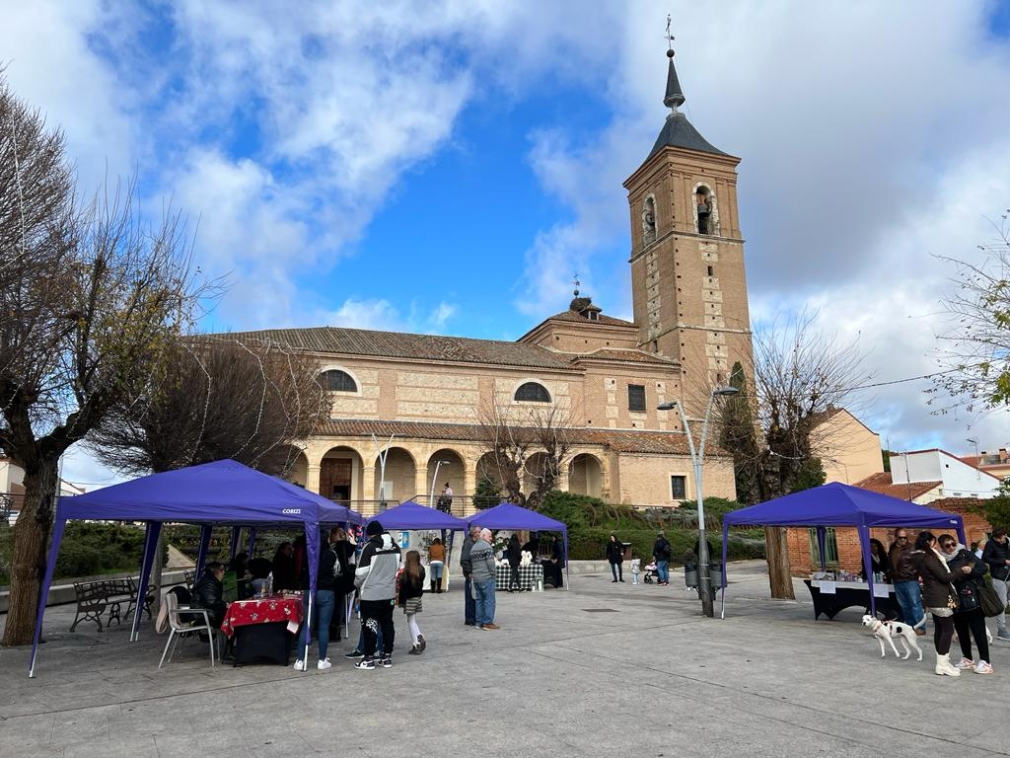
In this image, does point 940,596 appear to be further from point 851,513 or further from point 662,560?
point 662,560

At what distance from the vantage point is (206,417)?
1552cm

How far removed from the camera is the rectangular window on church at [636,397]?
42375 mm

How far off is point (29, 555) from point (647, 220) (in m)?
44.3

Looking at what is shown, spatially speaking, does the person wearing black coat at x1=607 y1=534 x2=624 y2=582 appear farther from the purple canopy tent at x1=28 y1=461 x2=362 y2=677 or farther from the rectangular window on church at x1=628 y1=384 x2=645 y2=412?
the rectangular window on church at x1=628 y1=384 x2=645 y2=412

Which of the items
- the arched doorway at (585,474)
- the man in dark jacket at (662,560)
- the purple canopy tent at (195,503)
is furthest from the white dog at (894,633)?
the arched doorway at (585,474)

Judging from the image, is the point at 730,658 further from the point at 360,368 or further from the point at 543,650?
the point at 360,368

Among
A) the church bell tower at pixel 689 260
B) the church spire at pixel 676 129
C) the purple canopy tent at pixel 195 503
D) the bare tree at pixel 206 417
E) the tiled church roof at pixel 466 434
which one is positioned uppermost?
the church spire at pixel 676 129

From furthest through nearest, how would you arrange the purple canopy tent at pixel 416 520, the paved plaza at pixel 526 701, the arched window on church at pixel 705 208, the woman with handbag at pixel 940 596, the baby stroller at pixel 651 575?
1. the arched window on church at pixel 705 208
2. the baby stroller at pixel 651 575
3. the purple canopy tent at pixel 416 520
4. the woman with handbag at pixel 940 596
5. the paved plaza at pixel 526 701

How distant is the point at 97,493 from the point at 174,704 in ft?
10.2

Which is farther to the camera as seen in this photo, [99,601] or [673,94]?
[673,94]

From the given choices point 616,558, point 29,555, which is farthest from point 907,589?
point 616,558

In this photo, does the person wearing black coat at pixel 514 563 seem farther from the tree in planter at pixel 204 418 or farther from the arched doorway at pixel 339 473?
the arched doorway at pixel 339 473

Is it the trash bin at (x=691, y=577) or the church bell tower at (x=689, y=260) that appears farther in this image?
the church bell tower at (x=689, y=260)

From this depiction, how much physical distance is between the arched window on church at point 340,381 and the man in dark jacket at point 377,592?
28.4m
